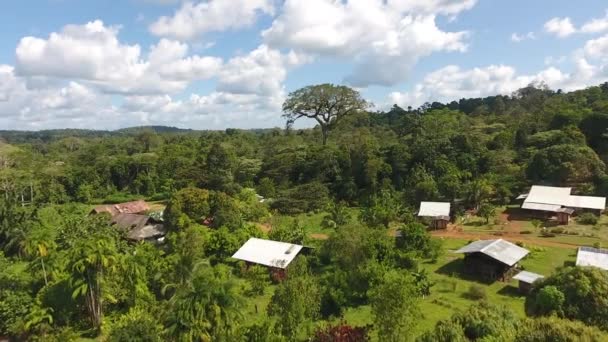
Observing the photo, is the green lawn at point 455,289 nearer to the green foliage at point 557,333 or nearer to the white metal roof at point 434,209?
the white metal roof at point 434,209

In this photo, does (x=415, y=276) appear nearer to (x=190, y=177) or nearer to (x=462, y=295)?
(x=462, y=295)

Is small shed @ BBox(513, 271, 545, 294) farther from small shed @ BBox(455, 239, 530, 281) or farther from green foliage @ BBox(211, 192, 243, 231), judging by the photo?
green foliage @ BBox(211, 192, 243, 231)

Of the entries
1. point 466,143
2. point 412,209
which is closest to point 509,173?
point 466,143

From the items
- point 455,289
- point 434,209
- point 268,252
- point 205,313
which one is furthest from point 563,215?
point 205,313

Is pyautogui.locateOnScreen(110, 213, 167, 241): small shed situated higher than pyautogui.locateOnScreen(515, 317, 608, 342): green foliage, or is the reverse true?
pyautogui.locateOnScreen(515, 317, 608, 342): green foliage

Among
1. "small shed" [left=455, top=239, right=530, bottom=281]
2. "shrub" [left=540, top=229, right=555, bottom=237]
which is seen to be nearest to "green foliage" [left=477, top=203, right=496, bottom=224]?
"shrub" [left=540, top=229, right=555, bottom=237]

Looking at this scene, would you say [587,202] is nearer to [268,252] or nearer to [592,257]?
[592,257]
